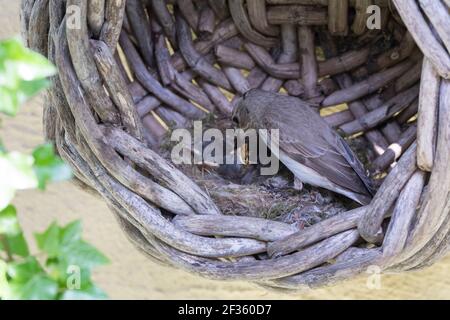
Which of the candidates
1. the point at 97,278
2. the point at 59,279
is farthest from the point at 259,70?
the point at 59,279

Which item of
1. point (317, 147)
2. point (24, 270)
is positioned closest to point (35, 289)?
point (24, 270)

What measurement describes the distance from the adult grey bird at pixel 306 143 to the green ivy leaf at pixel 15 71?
89 cm

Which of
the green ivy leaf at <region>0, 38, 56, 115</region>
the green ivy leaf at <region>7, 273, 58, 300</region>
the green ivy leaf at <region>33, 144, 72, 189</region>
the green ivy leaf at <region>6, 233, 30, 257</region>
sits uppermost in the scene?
the green ivy leaf at <region>0, 38, 56, 115</region>

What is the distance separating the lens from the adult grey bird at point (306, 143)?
136cm

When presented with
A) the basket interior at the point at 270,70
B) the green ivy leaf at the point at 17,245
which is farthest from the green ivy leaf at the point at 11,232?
the basket interior at the point at 270,70

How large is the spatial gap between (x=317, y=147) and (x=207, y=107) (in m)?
0.26

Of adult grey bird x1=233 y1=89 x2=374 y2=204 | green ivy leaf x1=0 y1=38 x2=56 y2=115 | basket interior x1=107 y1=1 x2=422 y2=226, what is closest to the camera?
green ivy leaf x1=0 y1=38 x2=56 y2=115

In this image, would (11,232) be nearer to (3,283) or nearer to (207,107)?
(3,283)

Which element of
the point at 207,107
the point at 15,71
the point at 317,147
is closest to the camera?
the point at 15,71

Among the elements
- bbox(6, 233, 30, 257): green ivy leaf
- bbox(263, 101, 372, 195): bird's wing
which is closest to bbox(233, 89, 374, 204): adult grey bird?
bbox(263, 101, 372, 195): bird's wing

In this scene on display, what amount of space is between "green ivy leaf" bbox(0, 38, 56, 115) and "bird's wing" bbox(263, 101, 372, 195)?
0.89 m

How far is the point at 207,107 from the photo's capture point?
61.5 inches

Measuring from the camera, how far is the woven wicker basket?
39.8 inches

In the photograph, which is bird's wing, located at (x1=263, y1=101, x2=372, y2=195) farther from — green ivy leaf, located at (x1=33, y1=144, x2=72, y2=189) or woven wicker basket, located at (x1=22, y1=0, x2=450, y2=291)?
green ivy leaf, located at (x1=33, y1=144, x2=72, y2=189)
